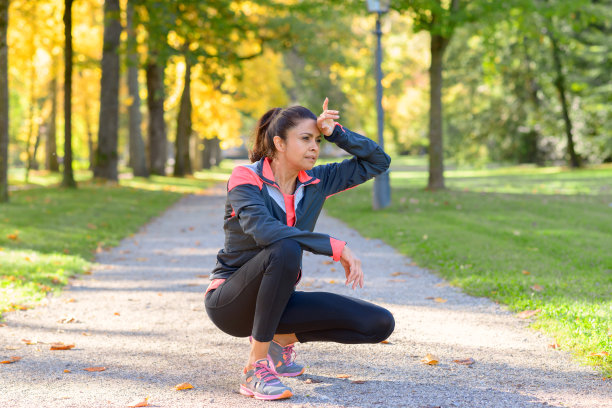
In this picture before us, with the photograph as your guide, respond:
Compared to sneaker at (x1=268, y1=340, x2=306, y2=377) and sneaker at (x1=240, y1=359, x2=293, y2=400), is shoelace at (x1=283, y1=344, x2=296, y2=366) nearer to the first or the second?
sneaker at (x1=268, y1=340, x2=306, y2=377)

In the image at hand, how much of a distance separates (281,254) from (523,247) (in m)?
6.68

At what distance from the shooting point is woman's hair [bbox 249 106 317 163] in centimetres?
405

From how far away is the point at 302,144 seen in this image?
4.02 m

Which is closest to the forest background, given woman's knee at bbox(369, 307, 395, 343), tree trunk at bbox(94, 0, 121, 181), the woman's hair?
tree trunk at bbox(94, 0, 121, 181)

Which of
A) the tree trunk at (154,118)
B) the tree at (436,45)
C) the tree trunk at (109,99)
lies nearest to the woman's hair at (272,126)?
the tree at (436,45)

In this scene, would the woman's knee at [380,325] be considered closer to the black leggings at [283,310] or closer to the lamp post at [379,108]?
the black leggings at [283,310]

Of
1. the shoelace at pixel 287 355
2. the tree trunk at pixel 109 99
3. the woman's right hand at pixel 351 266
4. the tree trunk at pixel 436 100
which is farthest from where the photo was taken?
the tree trunk at pixel 109 99

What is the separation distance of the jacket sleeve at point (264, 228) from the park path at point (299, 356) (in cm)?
82

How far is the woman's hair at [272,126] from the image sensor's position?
405 cm

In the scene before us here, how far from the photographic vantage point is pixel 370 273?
8461 mm

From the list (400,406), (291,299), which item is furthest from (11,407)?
(400,406)

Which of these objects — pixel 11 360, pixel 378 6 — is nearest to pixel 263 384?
pixel 11 360

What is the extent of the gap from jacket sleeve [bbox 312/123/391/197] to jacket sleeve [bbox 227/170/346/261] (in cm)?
52

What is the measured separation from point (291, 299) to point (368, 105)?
141 feet
